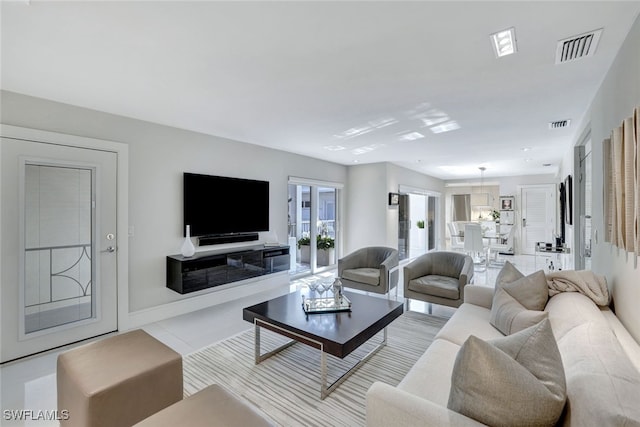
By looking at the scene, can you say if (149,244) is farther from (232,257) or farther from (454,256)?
(454,256)

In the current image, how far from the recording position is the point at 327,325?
246 centimetres

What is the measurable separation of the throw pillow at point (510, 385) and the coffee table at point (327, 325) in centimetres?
108

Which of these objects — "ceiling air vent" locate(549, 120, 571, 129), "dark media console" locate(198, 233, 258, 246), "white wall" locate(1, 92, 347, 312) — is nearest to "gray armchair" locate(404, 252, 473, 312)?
"ceiling air vent" locate(549, 120, 571, 129)

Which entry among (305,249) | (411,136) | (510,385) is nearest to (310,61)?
(510,385)

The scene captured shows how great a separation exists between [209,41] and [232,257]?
2.89 metres

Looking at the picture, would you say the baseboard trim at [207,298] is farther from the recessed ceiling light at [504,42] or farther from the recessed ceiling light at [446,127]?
the recessed ceiling light at [504,42]

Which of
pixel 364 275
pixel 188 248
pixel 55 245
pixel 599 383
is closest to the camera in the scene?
pixel 599 383

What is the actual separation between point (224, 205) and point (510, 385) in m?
4.00

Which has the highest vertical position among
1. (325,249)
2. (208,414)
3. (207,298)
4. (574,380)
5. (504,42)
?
(504,42)

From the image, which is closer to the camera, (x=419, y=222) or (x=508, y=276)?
(x=508, y=276)

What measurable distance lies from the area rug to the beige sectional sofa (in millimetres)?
650

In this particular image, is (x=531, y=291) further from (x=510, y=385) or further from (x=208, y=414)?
(x=208, y=414)

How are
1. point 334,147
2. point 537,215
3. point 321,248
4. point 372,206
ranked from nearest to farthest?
point 334,147, point 321,248, point 372,206, point 537,215

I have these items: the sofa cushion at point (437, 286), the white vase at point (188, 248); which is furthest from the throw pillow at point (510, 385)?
the white vase at point (188, 248)
